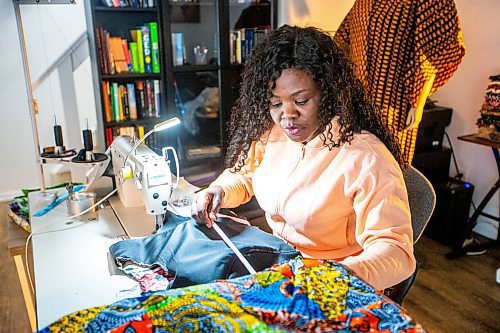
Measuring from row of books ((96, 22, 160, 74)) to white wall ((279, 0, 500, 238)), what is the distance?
3.38 feet

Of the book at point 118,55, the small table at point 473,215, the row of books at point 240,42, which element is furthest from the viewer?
the row of books at point 240,42

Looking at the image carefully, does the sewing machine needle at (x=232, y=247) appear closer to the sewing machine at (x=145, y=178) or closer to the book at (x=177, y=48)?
the sewing machine at (x=145, y=178)

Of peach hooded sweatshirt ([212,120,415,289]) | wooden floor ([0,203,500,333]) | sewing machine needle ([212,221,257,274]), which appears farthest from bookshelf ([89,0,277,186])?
sewing machine needle ([212,221,257,274])

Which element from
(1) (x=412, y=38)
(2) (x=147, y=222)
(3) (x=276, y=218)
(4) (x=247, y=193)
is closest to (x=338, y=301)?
(3) (x=276, y=218)

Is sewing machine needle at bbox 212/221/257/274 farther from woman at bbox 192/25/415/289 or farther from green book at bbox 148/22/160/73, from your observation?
green book at bbox 148/22/160/73

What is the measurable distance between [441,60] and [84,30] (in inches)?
99.4

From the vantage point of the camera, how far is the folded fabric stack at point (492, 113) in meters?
2.60

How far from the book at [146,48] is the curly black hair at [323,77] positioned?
1860mm

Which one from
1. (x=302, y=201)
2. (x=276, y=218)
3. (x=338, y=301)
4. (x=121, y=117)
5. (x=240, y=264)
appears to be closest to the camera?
(x=338, y=301)

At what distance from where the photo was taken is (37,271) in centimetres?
128

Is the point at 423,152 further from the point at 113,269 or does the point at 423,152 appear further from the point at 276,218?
the point at 113,269

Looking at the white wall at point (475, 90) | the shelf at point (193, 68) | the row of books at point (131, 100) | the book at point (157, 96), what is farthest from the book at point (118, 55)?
the white wall at point (475, 90)

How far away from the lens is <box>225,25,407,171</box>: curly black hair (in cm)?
115

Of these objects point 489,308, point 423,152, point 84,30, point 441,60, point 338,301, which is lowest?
point 489,308
